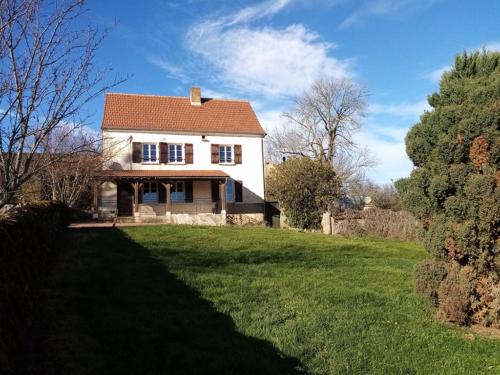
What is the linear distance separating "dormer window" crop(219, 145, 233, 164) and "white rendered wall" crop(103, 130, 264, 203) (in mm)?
322

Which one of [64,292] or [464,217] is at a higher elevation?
[464,217]

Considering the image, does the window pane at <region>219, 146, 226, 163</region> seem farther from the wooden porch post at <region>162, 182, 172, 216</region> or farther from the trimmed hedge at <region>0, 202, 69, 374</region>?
the trimmed hedge at <region>0, 202, 69, 374</region>

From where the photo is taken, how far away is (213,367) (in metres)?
3.95

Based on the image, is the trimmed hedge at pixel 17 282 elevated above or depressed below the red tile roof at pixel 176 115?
below

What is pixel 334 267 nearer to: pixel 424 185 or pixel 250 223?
pixel 424 185

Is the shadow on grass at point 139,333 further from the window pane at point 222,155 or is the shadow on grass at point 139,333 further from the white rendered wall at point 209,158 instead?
the window pane at point 222,155

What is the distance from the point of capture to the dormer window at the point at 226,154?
102 ft

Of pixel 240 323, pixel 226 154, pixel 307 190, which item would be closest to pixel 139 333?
pixel 240 323

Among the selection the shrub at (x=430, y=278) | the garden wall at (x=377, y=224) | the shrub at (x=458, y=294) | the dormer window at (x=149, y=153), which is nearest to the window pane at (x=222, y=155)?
the dormer window at (x=149, y=153)

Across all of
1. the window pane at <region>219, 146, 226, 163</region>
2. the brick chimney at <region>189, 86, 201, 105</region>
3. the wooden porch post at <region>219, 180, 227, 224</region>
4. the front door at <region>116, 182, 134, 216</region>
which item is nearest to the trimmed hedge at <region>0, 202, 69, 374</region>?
the wooden porch post at <region>219, 180, 227, 224</region>

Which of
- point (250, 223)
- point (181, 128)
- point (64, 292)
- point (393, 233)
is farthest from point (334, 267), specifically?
point (181, 128)

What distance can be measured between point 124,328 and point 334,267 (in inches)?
220

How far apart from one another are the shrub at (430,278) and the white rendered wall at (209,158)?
24.5 metres

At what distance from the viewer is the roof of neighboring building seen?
25844 mm
